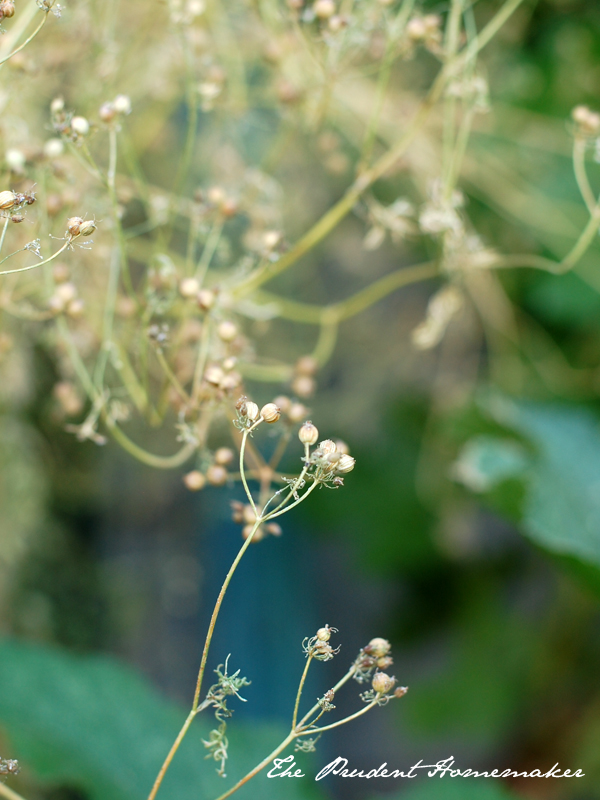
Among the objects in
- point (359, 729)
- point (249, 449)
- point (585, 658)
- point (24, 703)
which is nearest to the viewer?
point (249, 449)

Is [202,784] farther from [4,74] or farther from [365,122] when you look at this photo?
[365,122]

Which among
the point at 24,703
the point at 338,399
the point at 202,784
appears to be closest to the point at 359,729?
the point at 338,399

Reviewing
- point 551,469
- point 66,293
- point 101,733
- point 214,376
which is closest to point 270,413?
point 214,376

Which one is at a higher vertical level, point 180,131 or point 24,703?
point 180,131

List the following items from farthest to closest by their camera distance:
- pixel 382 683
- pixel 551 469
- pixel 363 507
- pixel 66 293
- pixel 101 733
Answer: pixel 363 507
pixel 551 469
pixel 101 733
pixel 66 293
pixel 382 683

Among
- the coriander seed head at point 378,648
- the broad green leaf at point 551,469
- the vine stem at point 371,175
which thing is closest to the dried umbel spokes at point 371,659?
the coriander seed head at point 378,648

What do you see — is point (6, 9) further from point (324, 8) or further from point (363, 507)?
point (363, 507)

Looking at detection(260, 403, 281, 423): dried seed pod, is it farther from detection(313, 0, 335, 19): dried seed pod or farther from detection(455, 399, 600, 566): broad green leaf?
detection(455, 399, 600, 566): broad green leaf
